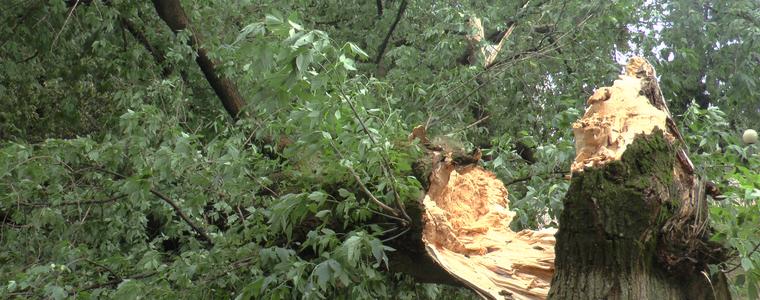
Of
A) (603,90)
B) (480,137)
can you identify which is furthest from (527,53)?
(603,90)

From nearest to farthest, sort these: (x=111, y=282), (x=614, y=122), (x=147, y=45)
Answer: (x=614, y=122) → (x=111, y=282) → (x=147, y=45)

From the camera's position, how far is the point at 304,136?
2.83 metres

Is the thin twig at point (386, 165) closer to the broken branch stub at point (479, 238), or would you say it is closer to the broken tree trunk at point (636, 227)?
the broken branch stub at point (479, 238)

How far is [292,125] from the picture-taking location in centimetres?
316

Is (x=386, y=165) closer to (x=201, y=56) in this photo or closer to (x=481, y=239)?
(x=481, y=239)

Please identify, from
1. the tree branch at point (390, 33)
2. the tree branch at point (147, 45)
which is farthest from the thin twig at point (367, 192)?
the tree branch at point (390, 33)

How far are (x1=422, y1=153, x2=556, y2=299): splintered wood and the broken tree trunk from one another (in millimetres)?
426

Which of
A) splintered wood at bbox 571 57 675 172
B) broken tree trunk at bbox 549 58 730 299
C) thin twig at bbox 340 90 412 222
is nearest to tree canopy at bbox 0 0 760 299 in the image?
thin twig at bbox 340 90 412 222

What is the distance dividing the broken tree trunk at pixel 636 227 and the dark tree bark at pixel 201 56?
11.8 feet

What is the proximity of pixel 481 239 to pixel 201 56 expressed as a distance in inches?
130

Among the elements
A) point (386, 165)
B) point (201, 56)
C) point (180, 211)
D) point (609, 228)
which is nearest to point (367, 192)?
point (386, 165)

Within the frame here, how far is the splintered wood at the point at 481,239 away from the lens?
Answer: 288 centimetres

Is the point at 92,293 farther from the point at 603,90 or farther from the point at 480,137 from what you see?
the point at 480,137

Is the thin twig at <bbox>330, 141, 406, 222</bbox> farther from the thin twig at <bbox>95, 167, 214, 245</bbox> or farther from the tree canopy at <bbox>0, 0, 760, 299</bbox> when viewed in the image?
the thin twig at <bbox>95, 167, 214, 245</bbox>
